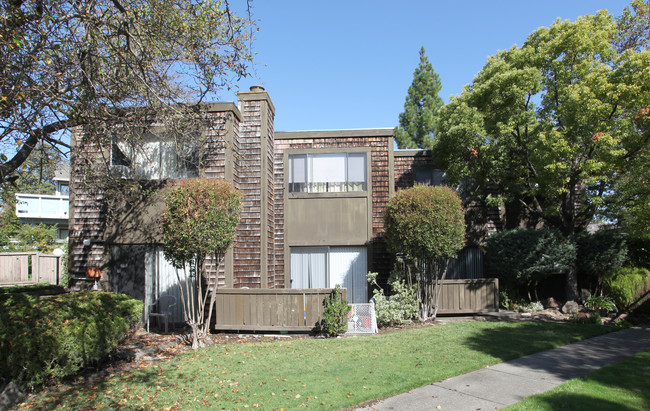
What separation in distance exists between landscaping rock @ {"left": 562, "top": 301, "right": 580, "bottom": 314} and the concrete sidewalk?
3515 mm

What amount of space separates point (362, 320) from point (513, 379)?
482cm

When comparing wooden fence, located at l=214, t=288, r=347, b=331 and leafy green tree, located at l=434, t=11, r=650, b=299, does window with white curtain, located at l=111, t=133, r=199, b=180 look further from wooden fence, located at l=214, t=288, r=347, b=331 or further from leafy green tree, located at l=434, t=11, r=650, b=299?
leafy green tree, located at l=434, t=11, r=650, b=299

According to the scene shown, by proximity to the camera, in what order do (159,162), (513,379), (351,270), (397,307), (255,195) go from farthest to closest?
(351,270)
(255,195)
(159,162)
(397,307)
(513,379)

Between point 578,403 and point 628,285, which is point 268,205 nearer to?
point 578,403

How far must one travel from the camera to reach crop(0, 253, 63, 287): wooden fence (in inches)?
655

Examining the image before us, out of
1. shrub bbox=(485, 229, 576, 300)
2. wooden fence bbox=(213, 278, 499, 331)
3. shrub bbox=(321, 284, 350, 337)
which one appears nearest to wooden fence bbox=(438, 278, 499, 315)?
shrub bbox=(485, 229, 576, 300)

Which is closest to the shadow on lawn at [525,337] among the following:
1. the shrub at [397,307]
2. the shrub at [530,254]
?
the shrub at [397,307]

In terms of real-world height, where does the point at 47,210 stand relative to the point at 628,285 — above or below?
above

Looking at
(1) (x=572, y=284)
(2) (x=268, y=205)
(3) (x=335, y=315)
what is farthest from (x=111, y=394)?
(1) (x=572, y=284)

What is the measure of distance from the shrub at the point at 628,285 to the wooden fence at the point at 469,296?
Answer: 11.0 ft

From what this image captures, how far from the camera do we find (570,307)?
508 inches

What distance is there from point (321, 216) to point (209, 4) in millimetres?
7489

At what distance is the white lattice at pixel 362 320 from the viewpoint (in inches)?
432

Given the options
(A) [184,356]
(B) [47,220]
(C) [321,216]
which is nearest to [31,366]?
(A) [184,356]
